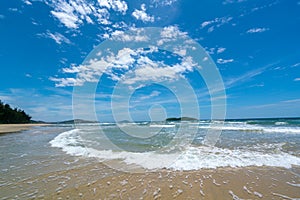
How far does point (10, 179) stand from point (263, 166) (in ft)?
24.7

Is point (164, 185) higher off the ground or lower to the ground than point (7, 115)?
lower

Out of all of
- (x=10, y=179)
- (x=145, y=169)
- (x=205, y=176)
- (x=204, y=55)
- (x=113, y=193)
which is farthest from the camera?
(x=204, y=55)

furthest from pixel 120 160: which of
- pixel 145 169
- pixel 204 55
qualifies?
pixel 204 55

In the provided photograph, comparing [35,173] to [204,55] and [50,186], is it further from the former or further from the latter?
[204,55]

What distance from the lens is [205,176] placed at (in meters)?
4.82

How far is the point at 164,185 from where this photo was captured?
4223 mm

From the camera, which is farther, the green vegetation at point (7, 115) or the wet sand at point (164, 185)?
the green vegetation at point (7, 115)

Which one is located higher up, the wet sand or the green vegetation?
the green vegetation

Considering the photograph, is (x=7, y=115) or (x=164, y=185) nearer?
(x=164, y=185)

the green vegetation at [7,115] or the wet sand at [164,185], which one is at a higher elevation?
the green vegetation at [7,115]

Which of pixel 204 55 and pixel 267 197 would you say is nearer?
pixel 267 197

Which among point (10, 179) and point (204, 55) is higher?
point (204, 55)

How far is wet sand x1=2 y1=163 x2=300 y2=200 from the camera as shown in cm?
366

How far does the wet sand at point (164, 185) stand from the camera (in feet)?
12.0
